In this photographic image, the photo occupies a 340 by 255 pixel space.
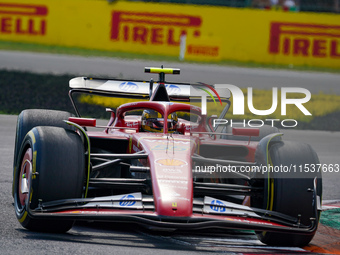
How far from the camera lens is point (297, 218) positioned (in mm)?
5730

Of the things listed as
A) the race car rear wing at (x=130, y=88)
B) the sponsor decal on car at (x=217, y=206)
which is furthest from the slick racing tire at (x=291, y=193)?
the race car rear wing at (x=130, y=88)

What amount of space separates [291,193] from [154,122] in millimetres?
1770

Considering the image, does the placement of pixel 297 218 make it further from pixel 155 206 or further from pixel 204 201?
pixel 155 206

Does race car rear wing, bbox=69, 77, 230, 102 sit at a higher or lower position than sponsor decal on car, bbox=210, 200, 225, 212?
higher

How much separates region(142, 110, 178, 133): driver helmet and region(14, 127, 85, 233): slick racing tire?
137 centimetres

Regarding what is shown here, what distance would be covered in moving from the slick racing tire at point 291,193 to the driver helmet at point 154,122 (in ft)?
4.53

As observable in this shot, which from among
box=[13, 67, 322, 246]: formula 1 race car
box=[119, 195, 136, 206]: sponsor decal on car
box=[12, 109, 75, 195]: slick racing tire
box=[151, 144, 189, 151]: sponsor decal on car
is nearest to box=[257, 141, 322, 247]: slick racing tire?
box=[13, 67, 322, 246]: formula 1 race car

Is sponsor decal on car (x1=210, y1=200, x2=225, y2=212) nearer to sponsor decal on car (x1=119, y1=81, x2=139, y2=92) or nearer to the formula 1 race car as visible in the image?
the formula 1 race car

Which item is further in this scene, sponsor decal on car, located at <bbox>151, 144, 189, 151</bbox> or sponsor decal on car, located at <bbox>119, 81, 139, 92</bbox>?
sponsor decal on car, located at <bbox>119, 81, 139, 92</bbox>

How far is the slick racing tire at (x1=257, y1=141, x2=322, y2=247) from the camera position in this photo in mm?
5762

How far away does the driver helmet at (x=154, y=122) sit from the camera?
7043mm

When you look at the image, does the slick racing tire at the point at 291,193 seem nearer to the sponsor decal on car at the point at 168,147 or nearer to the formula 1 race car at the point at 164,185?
the formula 1 race car at the point at 164,185

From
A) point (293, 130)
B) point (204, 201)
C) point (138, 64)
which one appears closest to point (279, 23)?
point (138, 64)

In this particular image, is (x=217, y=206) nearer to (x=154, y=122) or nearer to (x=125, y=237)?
(x=125, y=237)
